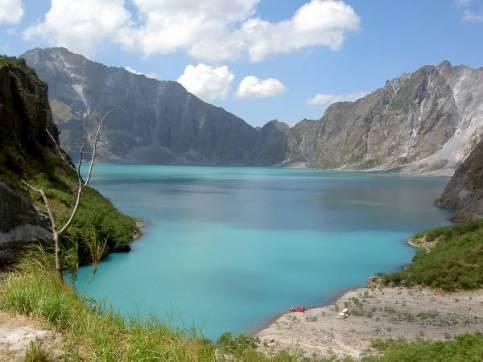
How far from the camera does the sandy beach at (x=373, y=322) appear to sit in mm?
23663

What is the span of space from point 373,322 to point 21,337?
22443 millimetres

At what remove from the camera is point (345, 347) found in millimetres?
23328

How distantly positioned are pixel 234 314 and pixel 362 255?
79.5ft

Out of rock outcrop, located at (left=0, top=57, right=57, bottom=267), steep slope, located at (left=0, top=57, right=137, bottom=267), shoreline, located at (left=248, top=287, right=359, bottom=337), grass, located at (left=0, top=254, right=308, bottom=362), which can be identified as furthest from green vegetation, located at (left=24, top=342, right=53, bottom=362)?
rock outcrop, located at (left=0, top=57, right=57, bottom=267)

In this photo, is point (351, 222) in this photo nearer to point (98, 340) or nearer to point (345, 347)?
point (345, 347)

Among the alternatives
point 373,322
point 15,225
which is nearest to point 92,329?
point 373,322

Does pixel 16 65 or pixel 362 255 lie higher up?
pixel 16 65

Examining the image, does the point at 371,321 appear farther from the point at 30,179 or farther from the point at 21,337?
the point at 30,179

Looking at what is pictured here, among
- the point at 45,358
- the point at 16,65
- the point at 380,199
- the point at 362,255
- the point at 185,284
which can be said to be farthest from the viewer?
the point at 380,199

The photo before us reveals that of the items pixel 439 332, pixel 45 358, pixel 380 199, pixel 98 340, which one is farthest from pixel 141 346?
pixel 380 199

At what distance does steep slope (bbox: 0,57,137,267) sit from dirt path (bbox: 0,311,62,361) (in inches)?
927

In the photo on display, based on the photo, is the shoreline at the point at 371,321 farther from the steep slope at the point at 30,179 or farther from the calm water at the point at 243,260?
the steep slope at the point at 30,179

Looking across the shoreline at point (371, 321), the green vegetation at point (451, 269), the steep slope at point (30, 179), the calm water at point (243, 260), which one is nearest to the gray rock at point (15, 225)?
the steep slope at point (30, 179)

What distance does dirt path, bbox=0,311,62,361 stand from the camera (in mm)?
8805
